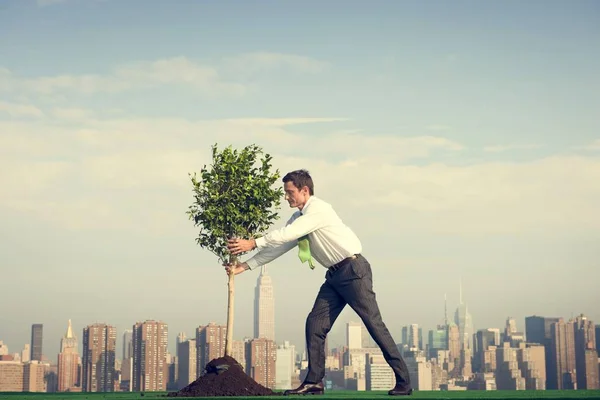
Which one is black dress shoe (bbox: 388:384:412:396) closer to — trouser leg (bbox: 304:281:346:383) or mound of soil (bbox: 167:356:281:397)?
trouser leg (bbox: 304:281:346:383)

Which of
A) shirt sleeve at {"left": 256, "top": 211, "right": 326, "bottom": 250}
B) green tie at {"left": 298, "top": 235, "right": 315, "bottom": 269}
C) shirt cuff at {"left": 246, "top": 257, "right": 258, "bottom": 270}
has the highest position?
shirt sleeve at {"left": 256, "top": 211, "right": 326, "bottom": 250}

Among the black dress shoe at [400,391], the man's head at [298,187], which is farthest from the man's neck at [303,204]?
the black dress shoe at [400,391]

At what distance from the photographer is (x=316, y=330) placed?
11.6 meters

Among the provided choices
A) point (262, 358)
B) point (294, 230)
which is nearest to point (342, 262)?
point (294, 230)

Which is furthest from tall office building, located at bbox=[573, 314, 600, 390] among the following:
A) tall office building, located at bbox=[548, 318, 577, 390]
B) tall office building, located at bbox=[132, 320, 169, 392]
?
tall office building, located at bbox=[132, 320, 169, 392]

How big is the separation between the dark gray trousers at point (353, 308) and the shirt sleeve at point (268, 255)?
68 centimetres

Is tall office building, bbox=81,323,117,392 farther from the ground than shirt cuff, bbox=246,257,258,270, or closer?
closer

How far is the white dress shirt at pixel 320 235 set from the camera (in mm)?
11242

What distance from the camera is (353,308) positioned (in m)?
11.4

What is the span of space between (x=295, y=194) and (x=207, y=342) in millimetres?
41839

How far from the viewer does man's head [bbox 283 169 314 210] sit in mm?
11594

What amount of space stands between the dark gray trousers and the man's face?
1.00 metres

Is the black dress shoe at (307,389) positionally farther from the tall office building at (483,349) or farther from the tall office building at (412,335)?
the tall office building at (412,335)

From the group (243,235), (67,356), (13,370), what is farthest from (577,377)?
(243,235)
